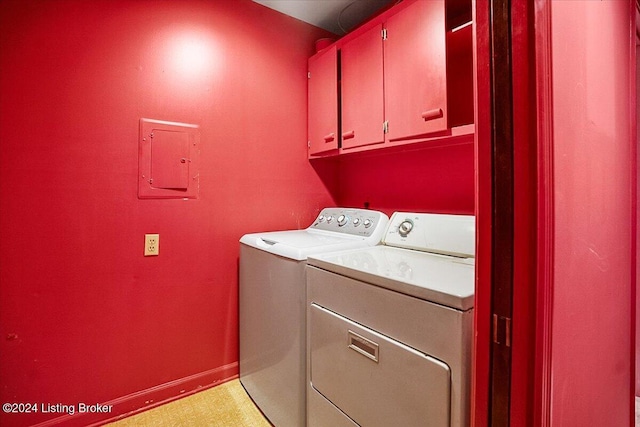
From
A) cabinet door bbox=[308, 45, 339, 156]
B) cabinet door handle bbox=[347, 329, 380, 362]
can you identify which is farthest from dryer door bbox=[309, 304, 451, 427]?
cabinet door bbox=[308, 45, 339, 156]

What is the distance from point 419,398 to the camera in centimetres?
91

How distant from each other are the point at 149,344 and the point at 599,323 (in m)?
1.95

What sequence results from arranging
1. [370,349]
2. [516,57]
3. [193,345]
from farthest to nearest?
[193,345] < [370,349] < [516,57]

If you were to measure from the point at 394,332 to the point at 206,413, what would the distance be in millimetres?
1303

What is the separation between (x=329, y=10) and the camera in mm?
2141

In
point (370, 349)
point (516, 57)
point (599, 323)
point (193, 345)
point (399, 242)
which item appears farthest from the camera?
point (193, 345)

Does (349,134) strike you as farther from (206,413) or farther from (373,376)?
(206,413)

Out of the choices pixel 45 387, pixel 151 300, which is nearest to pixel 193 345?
pixel 151 300

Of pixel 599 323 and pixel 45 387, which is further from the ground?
pixel 599 323

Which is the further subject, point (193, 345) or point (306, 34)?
point (306, 34)

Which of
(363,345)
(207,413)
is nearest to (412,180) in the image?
(363,345)

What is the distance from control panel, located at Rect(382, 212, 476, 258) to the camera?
1376 mm

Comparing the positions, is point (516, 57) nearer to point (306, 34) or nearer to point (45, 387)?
point (306, 34)

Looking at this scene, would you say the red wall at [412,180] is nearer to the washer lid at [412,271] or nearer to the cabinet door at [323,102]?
the cabinet door at [323,102]
